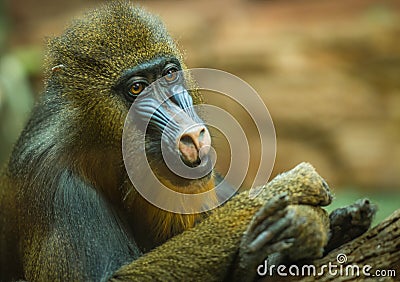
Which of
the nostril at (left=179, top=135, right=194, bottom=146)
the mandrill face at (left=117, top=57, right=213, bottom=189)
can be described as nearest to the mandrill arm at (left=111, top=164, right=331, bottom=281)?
the mandrill face at (left=117, top=57, right=213, bottom=189)

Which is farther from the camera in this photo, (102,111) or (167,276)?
(102,111)

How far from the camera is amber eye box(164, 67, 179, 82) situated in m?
3.82

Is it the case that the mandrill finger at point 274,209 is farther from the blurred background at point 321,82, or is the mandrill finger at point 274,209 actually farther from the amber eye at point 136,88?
the blurred background at point 321,82

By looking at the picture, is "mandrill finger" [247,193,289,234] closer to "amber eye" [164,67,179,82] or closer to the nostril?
the nostril

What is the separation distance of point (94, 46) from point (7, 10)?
31.1 ft

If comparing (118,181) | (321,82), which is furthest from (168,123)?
(321,82)

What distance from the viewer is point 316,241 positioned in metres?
3.15

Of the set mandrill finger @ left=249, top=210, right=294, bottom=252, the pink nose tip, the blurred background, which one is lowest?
mandrill finger @ left=249, top=210, right=294, bottom=252

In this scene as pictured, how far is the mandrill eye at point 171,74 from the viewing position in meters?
3.82

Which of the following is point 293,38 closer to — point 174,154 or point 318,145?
point 318,145

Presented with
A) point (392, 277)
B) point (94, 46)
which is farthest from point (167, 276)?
point (94, 46)

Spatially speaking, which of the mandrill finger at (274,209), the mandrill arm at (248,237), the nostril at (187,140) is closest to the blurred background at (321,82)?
the mandrill arm at (248,237)

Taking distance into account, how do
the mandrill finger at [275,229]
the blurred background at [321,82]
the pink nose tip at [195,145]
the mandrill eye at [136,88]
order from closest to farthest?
1. the mandrill finger at [275,229]
2. the pink nose tip at [195,145]
3. the mandrill eye at [136,88]
4. the blurred background at [321,82]

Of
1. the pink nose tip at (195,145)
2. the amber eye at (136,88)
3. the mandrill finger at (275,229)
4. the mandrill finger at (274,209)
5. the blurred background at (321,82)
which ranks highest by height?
the blurred background at (321,82)
